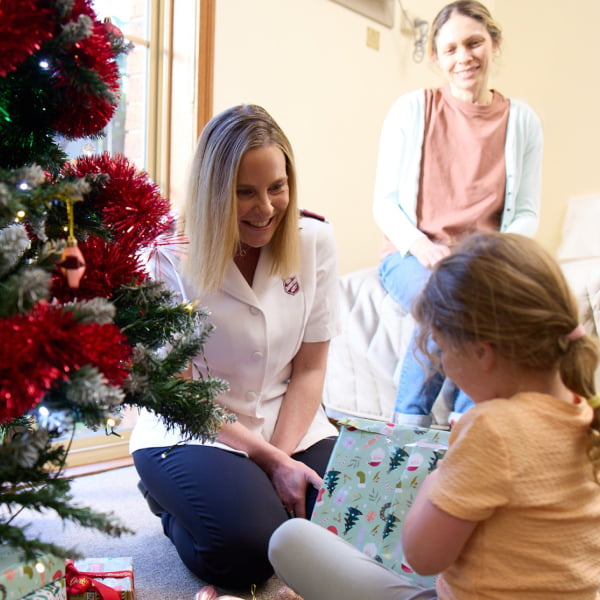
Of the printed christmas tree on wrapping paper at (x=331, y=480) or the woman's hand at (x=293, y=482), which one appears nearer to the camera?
the printed christmas tree on wrapping paper at (x=331, y=480)

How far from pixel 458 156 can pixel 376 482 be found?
3.95 ft

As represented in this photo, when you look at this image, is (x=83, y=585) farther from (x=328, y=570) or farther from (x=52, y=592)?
(x=328, y=570)

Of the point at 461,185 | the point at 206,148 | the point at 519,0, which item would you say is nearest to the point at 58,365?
the point at 206,148

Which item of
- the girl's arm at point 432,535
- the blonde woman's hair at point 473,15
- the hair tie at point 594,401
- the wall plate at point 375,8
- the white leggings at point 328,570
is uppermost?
the wall plate at point 375,8

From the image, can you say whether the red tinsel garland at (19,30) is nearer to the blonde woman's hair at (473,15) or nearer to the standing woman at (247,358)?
the standing woman at (247,358)

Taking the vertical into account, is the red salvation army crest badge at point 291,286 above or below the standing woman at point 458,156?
below

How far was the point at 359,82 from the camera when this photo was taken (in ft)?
9.18

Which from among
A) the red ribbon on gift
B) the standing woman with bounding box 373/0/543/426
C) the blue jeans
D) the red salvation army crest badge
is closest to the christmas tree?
the red ribbon on gift

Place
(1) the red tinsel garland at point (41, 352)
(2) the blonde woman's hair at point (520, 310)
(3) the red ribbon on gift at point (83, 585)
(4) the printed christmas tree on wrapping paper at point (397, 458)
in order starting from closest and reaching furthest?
(1) the red tinsel garland at point (41, 352) → (2) the blonde woman's hair at point (520, 310) → (3) the red ribbon on gift at point (83, 585) → (4) the printed christmas tree on wrapping paper at point (397, 458)

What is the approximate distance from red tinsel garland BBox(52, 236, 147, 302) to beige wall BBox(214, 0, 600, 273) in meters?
1.45

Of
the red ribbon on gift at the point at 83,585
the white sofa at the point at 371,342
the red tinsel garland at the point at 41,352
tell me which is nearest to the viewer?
the red tinsel garland at the point at 41,352

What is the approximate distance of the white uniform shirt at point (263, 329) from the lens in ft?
4.40

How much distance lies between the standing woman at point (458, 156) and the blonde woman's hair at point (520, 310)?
1124 millimetres

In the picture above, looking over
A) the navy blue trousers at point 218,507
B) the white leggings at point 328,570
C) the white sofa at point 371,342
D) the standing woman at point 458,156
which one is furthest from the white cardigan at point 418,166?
the white leggings at point 328,570
